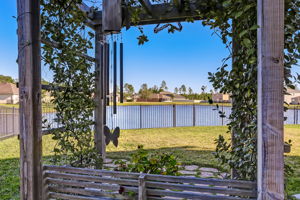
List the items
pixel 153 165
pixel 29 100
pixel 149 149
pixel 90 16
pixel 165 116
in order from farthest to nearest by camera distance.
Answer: pixel 165 116
pixel 149 149
pixel 90 16
pixel 153 165
pixel 29 100

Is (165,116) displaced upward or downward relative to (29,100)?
downward

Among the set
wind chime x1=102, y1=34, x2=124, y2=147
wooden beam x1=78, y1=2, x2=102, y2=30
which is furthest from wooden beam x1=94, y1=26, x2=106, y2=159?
wind chime x1=102, y1=34, x2=124, y2=147

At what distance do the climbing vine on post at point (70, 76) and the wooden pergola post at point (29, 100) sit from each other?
360 millimetres

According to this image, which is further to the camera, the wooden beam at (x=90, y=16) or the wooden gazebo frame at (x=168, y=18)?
the wooden beam at (x=90, y=16)

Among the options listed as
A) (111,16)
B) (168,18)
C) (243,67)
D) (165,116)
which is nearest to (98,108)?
(168,18)

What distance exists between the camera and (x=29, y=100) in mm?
1562

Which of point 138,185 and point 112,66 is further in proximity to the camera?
point 112,66

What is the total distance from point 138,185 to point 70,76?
59.5 inches

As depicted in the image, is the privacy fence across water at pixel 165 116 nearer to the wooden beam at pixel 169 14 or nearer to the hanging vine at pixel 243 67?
the wooden beam at pixel 169 14

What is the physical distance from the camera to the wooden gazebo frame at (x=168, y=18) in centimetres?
107

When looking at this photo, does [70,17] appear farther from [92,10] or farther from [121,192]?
[121,192]

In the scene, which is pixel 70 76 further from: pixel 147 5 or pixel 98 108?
pixel 147 5

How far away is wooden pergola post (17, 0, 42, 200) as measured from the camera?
5.10 feet

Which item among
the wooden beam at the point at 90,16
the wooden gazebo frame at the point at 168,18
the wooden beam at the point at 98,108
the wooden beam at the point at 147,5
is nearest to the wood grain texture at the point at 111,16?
the wooden gazebo frame at the point at 168,18
